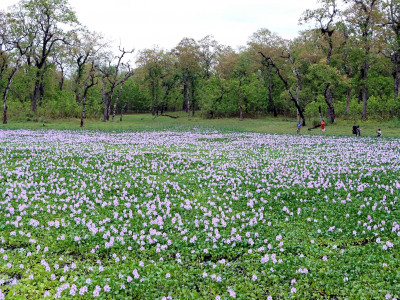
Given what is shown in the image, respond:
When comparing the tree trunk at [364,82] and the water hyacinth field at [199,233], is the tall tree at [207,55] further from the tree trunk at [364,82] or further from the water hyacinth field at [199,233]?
the water hyacinth field at [199,233]

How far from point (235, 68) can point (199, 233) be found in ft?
206

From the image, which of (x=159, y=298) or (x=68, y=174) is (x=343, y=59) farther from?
(x=159, y=298)

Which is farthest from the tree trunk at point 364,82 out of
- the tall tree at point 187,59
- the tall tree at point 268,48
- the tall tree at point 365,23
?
the tall tree at point 187,59

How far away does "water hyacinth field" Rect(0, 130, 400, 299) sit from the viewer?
4.96 meters

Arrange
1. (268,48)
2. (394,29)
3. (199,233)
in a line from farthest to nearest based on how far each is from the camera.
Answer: (268,48), (394,29), (199,233)

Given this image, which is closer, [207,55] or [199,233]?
[199,233]

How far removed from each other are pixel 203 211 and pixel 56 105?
48.3 meters

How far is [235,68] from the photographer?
2618 inches

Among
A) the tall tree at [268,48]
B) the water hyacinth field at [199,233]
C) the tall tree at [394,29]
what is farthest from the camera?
the tall tree at [268,48]

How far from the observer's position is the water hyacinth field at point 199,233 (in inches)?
195

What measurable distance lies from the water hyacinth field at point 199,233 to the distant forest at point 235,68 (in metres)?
25.7

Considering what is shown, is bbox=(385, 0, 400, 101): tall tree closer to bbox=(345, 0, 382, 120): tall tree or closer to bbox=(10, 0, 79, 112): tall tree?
bbox=(345, 0, 382, 120): tall tree

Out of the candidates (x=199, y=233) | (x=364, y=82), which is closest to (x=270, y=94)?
(x=364, y=82)

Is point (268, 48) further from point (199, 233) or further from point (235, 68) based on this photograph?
point (199, 233)
